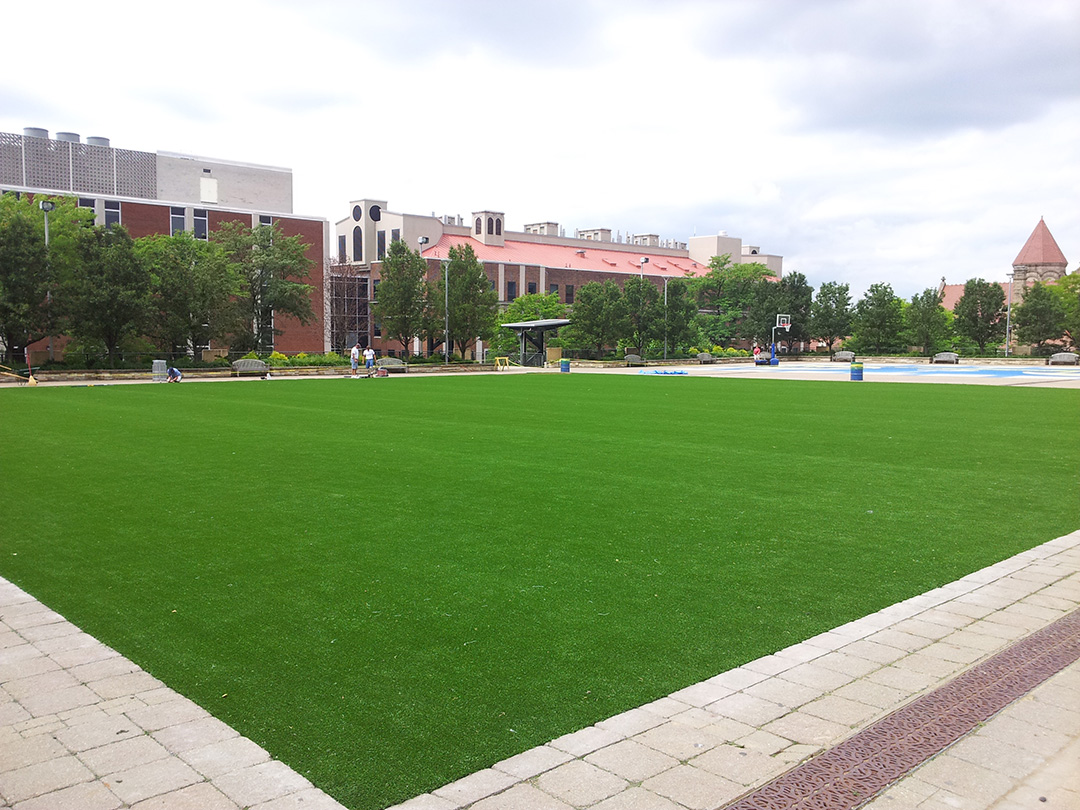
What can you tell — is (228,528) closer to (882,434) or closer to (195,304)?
(882,434)

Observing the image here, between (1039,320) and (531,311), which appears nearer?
(1039,320)

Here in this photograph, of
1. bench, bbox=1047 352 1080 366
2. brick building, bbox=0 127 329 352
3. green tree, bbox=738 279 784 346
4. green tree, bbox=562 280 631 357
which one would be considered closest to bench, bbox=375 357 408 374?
green tree, bbox=562 280 631 357

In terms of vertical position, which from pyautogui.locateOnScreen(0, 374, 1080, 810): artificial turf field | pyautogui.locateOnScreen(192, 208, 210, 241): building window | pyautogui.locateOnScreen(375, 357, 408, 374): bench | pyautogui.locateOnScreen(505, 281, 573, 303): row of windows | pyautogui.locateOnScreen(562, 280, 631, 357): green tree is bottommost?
pyautogui.locateOnScreen(0, 374, 1080, 810): artificial turf field

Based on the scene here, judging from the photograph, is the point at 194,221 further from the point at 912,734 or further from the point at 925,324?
the point at 912,734

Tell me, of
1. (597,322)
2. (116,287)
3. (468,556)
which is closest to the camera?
(468,556)

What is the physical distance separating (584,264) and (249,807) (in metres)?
94.8

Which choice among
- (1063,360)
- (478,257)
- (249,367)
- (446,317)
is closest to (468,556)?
(249,367)

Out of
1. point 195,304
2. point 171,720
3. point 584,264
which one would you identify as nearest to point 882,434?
point 171,720

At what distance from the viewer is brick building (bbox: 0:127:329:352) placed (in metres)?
66.3

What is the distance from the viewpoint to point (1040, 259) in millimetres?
106188

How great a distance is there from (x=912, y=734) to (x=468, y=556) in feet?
12.7

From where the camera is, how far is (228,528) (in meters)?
7.93

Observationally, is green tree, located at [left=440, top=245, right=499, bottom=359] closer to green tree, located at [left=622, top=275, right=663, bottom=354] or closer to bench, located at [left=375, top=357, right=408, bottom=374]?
bench, located at [left=375, top=357, right=408, bottom=374]

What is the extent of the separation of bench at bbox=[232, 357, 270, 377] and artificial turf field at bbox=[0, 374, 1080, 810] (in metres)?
26.4
